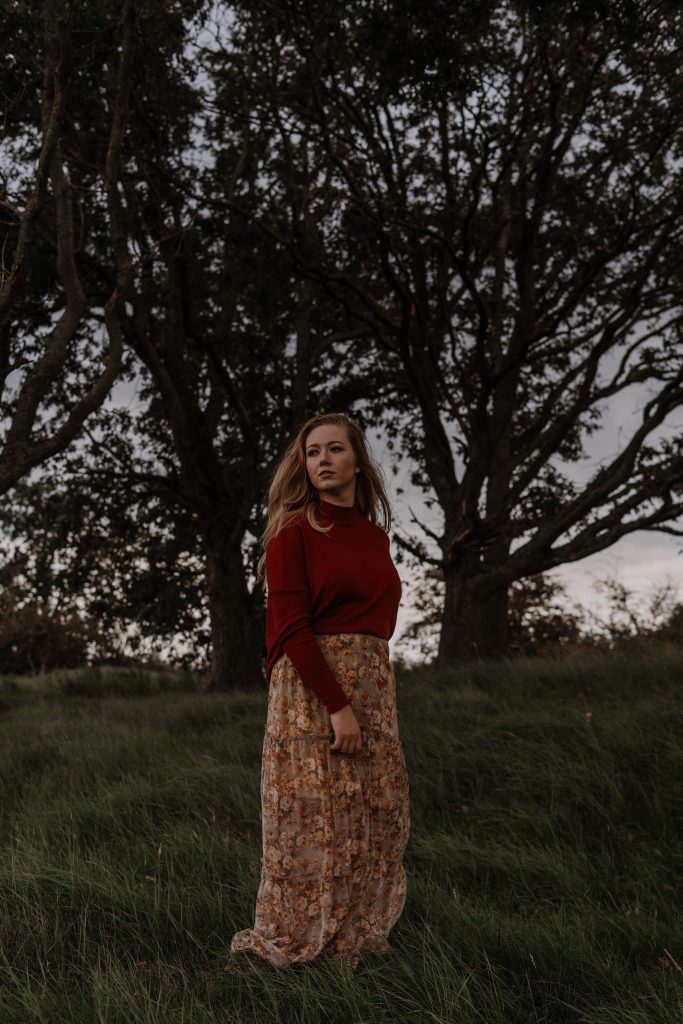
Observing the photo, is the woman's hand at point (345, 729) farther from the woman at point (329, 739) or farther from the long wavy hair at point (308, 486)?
the long wavy hair at point (308, 486)

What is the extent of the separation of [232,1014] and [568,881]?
7.16 feet

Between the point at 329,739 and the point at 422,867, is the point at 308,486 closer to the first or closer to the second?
the point at 329,739

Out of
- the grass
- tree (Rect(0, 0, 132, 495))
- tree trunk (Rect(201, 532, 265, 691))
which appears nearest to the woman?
the grass

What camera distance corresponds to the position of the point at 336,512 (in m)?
3.42

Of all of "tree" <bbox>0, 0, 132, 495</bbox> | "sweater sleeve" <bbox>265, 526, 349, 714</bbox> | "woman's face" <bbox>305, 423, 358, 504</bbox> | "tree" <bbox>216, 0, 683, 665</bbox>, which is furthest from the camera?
"tree" <bbox>216, 0, 683, 665</bbox>

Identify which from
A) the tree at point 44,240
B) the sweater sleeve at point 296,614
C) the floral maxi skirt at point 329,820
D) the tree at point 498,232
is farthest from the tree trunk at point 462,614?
the sweater sleeve at point 296,614

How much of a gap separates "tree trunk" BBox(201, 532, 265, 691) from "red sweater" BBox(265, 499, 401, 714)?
8693 millimetres

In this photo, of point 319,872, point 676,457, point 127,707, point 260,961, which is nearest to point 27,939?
point 260,961

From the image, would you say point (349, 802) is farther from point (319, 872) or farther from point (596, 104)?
point (596, 104)

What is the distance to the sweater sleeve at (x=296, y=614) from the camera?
3072 millimetres

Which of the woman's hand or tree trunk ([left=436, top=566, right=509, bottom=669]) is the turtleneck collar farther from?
tree trunk ([left=436, top=566, right=509, bottom=669])

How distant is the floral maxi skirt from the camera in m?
3.13

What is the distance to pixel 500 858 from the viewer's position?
4758 mm

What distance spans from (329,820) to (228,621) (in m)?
9.00
